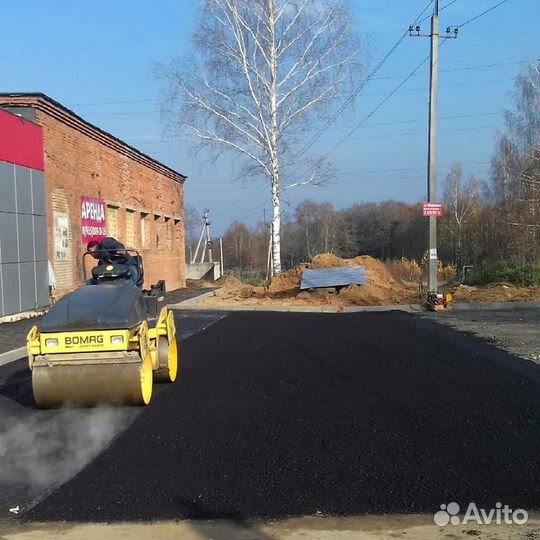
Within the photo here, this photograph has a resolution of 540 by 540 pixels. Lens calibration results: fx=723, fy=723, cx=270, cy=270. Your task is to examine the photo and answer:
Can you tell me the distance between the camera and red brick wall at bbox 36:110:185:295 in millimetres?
20391

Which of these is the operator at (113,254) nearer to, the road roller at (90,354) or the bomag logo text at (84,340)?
the road roller at (90,354)

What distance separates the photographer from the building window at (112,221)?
26112mm

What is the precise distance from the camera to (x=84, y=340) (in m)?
7.82

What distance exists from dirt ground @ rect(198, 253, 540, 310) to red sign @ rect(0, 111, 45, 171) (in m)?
10.4

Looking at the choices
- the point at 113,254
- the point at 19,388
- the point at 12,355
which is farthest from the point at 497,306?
the point at 19,388

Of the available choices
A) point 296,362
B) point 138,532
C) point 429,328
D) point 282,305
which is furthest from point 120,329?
point 282,305

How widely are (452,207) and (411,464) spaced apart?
7095 centimetres

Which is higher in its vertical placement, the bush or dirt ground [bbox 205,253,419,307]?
the bush

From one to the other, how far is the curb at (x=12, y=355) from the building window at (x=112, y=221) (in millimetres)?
13122

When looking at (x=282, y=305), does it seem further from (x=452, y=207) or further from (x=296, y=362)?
(x=452, y=207)

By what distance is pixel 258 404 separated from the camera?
838cm

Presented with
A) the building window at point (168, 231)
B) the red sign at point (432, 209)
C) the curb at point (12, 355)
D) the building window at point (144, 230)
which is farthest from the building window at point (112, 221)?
the curb at point (12, 355)

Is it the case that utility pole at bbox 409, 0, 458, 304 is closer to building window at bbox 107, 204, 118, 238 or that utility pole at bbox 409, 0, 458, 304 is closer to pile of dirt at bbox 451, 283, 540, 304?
pile of dirt at bbox 451, 283, 540, 304

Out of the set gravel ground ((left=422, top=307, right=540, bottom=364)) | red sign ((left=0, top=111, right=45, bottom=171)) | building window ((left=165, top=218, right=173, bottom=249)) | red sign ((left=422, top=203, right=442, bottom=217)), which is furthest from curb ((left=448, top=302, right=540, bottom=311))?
building window ((left=165, top=218, right=173, bottom=249))
